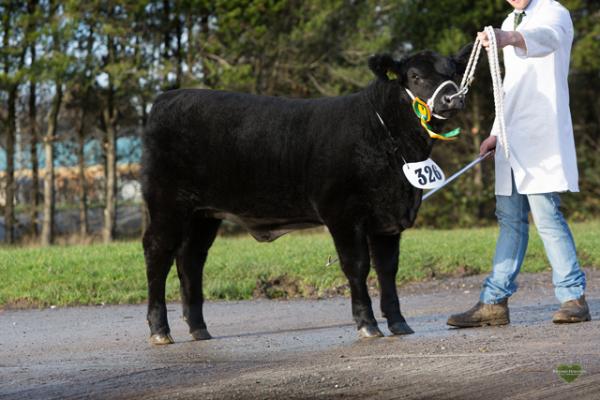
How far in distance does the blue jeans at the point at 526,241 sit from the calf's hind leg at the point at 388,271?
74 centimetres

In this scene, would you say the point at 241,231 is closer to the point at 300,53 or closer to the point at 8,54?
the point at 300,53

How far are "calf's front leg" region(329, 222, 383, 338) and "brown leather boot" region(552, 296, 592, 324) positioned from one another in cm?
133

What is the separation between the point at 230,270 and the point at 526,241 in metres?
4.99

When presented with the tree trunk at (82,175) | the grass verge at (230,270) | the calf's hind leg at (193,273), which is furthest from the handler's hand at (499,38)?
the tree trunk at (82,175)

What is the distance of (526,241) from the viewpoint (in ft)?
28.6

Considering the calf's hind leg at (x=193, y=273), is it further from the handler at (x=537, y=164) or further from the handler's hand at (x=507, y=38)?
the handler's hand at (x=507, y=38)

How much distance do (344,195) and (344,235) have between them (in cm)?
29

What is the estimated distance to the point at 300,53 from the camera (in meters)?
28.0

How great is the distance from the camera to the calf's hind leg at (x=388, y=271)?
844cm

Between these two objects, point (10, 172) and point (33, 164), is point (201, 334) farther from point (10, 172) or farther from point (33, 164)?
point (33, 164)

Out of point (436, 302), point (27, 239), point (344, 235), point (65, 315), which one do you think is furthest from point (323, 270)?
point (27, 239)

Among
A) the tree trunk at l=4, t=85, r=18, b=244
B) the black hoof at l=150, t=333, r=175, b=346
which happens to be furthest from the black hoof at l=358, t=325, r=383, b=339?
the tree trunk at l=4, t=85, r=18, b=244

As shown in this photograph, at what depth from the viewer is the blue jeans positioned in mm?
8508

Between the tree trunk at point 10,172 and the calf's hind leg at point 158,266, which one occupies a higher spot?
the tree trunk at point 10,172
